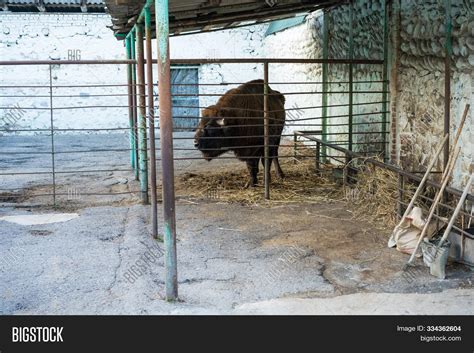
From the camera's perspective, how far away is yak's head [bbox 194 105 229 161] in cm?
834

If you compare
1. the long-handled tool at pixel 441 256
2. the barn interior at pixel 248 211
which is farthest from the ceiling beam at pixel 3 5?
the long-handled tool at pixel 441 256

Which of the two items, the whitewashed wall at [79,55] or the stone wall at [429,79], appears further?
the whitewashed wall at [79,55]

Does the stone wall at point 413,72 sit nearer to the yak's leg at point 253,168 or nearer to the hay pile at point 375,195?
the hay pile at point 375,195

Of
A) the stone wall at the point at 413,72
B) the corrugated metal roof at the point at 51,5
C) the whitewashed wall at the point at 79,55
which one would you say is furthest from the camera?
the whitewashed wall at the point at 79,55

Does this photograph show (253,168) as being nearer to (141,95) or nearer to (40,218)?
(141,95)

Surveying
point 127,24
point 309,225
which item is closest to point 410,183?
point 309,225

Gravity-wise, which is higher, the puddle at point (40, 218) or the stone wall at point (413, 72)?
the stone wall at point (413, 72)

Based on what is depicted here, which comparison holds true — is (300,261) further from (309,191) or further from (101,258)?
(309,191)

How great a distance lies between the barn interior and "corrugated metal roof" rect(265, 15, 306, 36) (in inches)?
63.4

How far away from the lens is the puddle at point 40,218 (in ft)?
22.0

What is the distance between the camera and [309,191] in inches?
328

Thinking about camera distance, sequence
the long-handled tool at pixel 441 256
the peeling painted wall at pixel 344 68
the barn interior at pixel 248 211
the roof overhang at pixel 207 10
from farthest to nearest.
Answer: the peeling painted wall at pixel 344 68 → the roof overhang at pixel 207 10 → the long-handled tool at pixel 441 256 → the barn interior at pixel 248 211

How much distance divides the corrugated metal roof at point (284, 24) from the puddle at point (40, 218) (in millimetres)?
7669

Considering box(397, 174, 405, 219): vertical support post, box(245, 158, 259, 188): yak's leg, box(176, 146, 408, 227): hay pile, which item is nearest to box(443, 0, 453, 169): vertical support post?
box(397, 174, 405, 219): vertical support post
